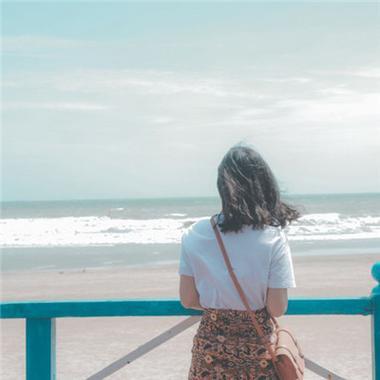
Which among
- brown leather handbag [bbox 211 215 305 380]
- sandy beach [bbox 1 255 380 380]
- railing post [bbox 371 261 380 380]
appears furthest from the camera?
sandy beach [bbox 1 255 380 380]

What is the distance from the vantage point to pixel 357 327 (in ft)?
25.7

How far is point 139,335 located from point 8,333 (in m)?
1.71

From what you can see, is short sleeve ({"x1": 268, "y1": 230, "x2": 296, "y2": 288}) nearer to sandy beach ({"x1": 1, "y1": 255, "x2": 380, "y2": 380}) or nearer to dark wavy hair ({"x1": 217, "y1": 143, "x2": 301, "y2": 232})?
dark wavy hair ({"x1": 217, "y1": 143, "x2": 301, "y2": 232})

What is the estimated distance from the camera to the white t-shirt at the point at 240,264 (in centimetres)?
226

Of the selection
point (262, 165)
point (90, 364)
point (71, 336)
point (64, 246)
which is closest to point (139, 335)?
point (71, 336)

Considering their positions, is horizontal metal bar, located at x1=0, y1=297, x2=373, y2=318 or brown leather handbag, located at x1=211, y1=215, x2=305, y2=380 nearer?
brown leather handbag, located at x1=211, y1=215, x2=305, y2=380

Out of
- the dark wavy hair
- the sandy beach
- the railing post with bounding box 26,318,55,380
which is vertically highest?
the dark wavy hair

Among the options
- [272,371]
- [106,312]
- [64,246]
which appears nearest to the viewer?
[272,371]

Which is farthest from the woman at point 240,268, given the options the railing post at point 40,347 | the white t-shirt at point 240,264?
the railing post at point 40,347

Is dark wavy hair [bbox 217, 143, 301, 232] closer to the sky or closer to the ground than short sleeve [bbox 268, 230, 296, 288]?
closer to the sky

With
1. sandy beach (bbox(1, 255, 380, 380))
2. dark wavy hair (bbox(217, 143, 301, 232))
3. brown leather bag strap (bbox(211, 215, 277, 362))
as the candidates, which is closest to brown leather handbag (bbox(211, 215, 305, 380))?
brown leather bag strap (bbox(211, 215, 277, 362))

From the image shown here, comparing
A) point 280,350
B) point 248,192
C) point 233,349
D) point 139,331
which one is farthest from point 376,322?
point 139,331

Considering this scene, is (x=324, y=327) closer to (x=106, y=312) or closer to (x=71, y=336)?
(x=71, y=336)

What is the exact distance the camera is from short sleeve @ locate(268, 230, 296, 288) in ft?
7.41
